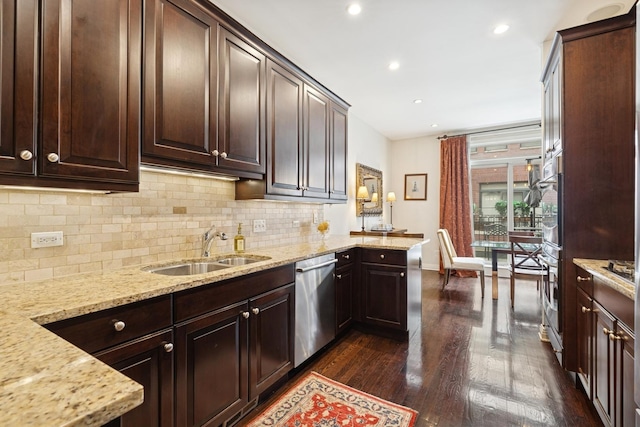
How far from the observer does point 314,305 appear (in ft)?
7.70

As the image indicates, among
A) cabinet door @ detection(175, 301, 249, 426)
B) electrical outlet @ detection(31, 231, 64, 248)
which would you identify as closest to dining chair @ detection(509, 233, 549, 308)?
cabinet door @ detection(175, 301, 249, 426)

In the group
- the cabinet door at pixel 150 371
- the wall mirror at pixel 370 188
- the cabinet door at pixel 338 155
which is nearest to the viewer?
the cabinet door at pixel 150 371

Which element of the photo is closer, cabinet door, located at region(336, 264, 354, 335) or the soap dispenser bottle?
the soap dispenser bottle

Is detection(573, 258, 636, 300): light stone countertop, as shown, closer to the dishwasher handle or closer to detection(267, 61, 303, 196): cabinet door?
the dishwasher handle

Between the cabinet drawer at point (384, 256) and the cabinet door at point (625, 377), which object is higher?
the cabinet drawer at point (384, 256)

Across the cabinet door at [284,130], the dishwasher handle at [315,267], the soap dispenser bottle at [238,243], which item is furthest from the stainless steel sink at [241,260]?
the cabinet door at [284,130]

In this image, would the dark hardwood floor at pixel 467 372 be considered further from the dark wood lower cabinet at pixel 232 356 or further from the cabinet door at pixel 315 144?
the cabinet door at pixel 315 144

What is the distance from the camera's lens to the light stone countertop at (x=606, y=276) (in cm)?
124

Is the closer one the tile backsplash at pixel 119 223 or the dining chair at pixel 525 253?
the tile backsplash at pixel 119 223

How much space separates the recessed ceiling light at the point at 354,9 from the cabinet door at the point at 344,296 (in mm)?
2048

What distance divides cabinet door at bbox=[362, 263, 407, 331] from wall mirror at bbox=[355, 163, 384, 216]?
197cm

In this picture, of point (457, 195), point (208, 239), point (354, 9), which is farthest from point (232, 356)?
point (457, 195)

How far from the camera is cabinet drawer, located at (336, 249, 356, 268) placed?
267 cm

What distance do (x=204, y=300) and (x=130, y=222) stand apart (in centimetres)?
72
